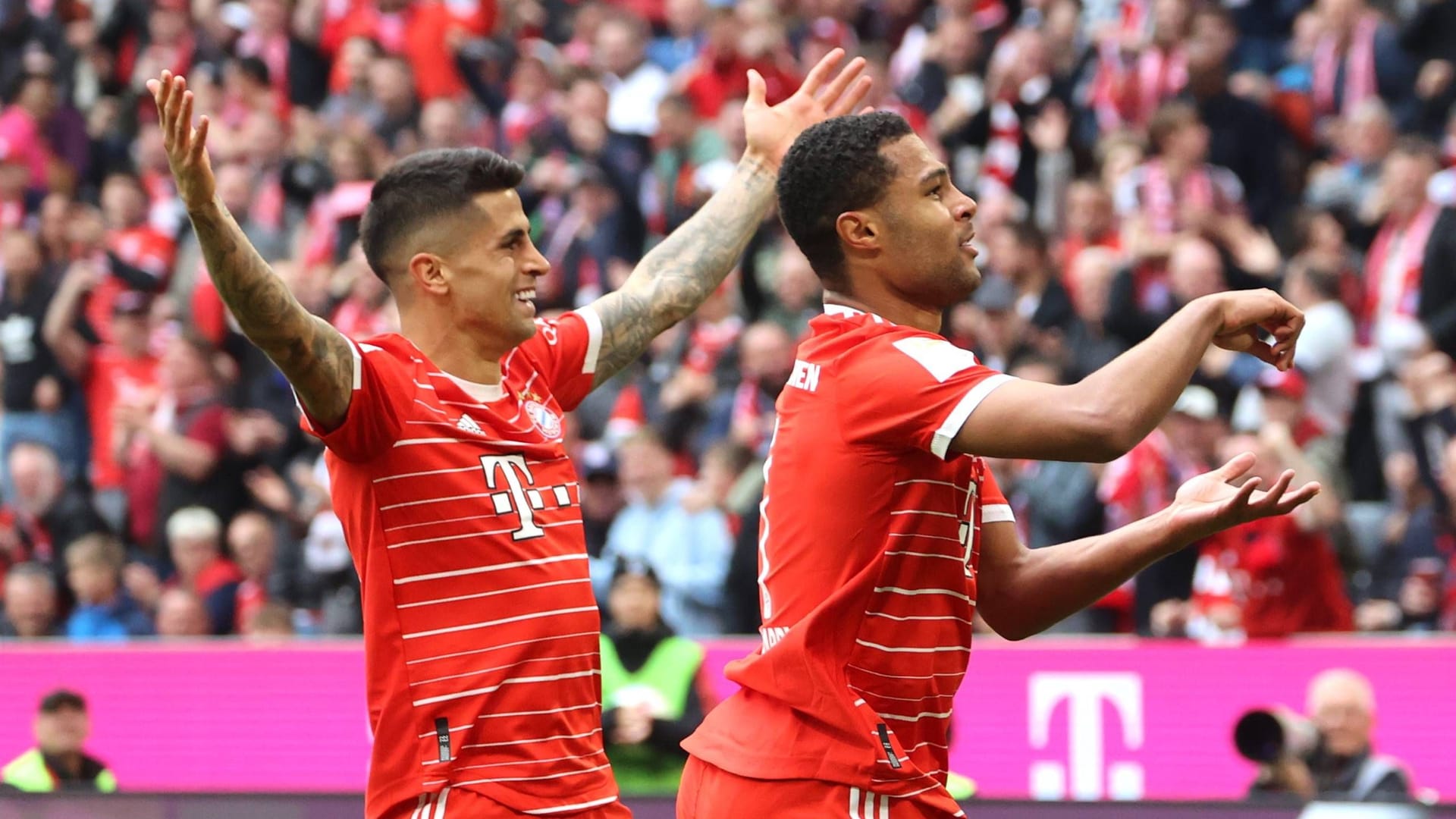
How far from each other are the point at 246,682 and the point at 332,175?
459 centimetres

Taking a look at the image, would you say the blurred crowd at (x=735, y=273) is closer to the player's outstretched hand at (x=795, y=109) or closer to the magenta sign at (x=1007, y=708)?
the magenta sign at (x=1007, y=708)

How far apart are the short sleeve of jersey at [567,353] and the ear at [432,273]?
373 mm

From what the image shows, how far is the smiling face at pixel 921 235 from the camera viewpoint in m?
4.26

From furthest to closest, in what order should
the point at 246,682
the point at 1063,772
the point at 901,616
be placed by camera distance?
1. the point at 246,682
2. the point at 1063,772
3. the point at 901,616

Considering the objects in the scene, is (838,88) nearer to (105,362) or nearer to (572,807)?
(572,807)

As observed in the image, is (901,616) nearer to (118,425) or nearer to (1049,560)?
(1049,560)

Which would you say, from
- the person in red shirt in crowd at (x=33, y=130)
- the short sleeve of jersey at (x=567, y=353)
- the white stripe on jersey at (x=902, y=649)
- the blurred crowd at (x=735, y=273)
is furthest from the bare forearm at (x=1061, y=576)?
the person in red shirt in crowd at (x=33, y=130)

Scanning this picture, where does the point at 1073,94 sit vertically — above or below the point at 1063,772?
above

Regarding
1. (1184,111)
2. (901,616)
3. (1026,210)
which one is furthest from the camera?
(1026,210)

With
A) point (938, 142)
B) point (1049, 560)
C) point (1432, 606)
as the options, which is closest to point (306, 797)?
point (1049, 560)

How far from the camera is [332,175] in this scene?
1309cm

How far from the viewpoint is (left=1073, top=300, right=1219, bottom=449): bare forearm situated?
3811mm

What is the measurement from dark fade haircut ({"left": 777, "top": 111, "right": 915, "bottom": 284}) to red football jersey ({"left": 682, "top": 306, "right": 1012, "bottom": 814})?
21 centimetres

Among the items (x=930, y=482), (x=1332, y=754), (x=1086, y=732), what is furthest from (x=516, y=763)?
(x=1086, y=732)
